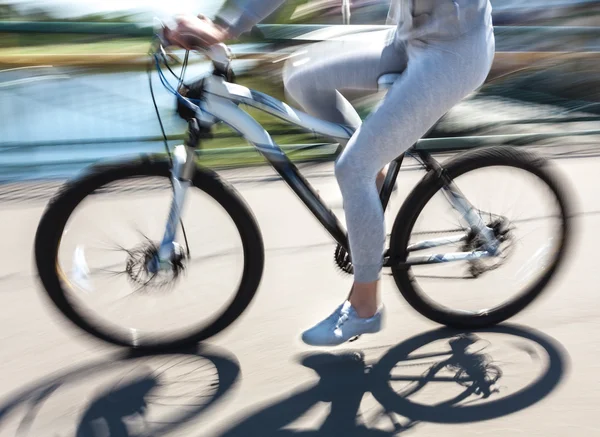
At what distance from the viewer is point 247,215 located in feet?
9.20

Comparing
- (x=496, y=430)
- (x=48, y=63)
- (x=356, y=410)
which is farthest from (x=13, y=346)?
(x=48, y=63)

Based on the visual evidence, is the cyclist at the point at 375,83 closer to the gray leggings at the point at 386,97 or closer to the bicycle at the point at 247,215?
the gray leggings at the point at 386,97

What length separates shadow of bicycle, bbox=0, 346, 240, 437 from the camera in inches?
100

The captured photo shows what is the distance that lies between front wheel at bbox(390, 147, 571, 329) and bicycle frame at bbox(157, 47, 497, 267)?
0.05m

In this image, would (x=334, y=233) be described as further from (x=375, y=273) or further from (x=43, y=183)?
(x=43, y=183)

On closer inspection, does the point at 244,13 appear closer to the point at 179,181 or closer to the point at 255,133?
the point at 255,133

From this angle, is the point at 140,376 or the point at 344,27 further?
the point at 344,27

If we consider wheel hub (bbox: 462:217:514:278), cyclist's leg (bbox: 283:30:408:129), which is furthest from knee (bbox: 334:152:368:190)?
wheel hub (bbox: 462:217:514:278)

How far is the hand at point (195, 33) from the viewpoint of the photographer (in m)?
2.44

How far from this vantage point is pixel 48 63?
5.00 meters

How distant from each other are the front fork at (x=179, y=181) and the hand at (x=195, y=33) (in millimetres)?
305

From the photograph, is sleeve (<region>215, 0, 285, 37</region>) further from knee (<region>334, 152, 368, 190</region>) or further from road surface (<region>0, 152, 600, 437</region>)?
road surface (<region>0, 152, 600, 437</region>)

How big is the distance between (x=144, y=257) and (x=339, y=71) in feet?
3.31

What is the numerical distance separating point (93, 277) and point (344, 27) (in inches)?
60.9
